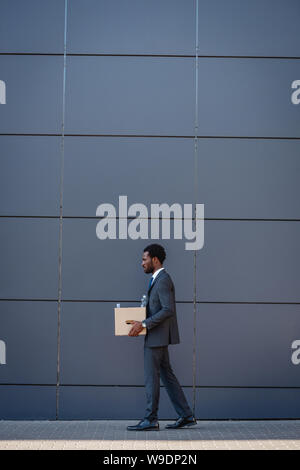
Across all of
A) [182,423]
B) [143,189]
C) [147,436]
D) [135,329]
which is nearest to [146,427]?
[147,436]

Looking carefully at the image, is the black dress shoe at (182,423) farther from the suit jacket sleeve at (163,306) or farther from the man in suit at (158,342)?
the suit jacket sleeve at (163,306)

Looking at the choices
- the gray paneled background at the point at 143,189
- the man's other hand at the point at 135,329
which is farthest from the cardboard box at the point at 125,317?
the gray paneled background at the point at 143,189

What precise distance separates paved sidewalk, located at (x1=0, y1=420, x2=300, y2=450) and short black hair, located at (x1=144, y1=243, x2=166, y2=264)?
2.00 meters

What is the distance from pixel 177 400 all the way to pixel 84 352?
147cm

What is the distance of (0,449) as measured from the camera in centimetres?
696

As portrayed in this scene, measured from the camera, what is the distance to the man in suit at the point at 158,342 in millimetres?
7902

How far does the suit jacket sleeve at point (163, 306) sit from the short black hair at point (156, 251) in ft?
1.06

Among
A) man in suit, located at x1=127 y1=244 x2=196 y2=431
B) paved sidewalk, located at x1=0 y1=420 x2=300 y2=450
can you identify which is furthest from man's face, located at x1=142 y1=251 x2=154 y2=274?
paved sidewalk, located at x1=0 y1=420 x2=300 y2=450

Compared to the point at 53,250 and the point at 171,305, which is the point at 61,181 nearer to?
the point at 53,250

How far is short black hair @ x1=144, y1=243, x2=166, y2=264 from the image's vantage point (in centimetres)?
817

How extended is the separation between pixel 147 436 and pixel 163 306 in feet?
4.71

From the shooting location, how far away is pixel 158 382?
797 centimetres

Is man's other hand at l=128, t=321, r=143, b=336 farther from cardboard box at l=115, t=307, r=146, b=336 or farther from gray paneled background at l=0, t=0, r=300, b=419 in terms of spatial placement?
gray paneled background at l=0, t=0, r=300, b=419

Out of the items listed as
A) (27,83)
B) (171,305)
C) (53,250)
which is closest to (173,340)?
(171,305)
